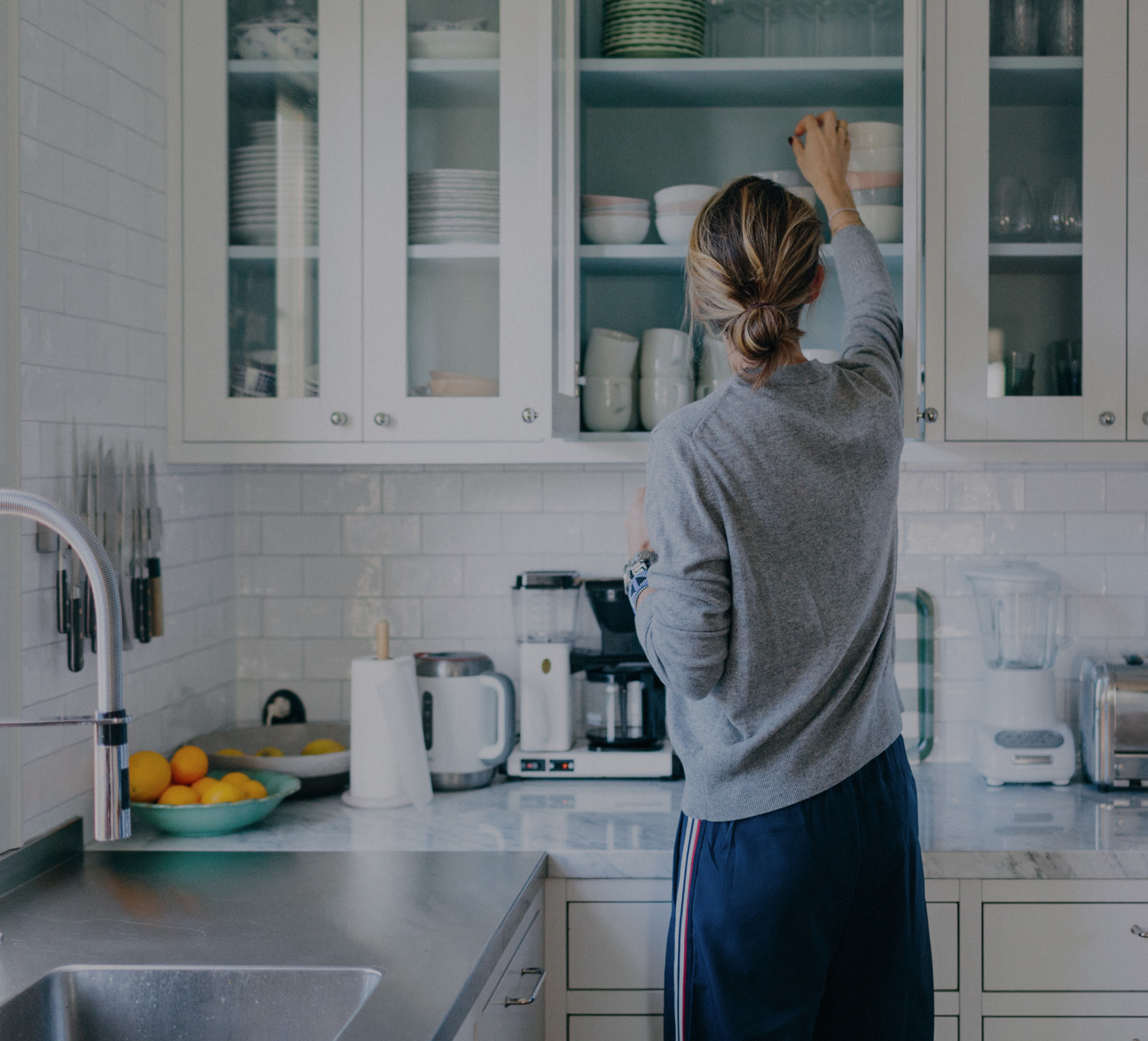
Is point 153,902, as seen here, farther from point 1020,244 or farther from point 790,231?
point 1020,244

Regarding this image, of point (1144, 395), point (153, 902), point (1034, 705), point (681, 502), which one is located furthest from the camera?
point (1034, 705)

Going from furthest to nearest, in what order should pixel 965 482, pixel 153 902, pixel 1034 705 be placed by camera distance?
1. pixel 965 482
2. pixel 1034 705
3. pixel 153 902

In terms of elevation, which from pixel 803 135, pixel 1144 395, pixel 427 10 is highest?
pixel 427 10

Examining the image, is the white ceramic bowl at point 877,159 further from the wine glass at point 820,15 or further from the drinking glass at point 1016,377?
the drinking glass at point 1016,377

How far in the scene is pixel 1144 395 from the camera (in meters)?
2.02

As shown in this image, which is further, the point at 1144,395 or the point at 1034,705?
the point at 1034,705

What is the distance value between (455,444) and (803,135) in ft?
2.66

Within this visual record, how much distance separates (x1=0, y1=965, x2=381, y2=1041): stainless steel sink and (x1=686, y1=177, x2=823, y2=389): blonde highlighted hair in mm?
895

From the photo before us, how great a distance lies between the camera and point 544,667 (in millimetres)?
2254

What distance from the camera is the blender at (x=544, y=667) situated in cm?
226

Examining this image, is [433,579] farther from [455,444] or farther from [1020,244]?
[1020,244]

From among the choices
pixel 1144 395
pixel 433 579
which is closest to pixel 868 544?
pixel 1144 395

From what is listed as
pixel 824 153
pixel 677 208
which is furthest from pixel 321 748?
pixel 824 153

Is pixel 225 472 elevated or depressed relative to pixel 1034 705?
elevated
